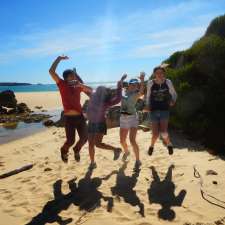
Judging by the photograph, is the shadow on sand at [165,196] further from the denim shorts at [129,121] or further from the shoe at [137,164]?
the denim shorts at [129,121]

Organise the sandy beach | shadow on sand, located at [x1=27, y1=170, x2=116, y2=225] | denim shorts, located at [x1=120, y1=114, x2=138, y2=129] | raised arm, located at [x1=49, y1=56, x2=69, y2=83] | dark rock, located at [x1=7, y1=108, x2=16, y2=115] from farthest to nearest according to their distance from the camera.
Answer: dark rock, located at [x1=7, y1=108, x2=16, y2=115] < denim shorts, located at [x1=120, y1=114, x2=138, y2=129] < raised arm, located at [x1=49, y1=56, x2=69, y2=83] < shadow on sand, located at [x1=27, y1=170, x2=116, y2=225] < the sandy beach

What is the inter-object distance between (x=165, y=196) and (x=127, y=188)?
2.54 ft

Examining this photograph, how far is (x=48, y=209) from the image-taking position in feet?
17.9

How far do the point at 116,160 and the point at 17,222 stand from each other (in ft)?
11.0

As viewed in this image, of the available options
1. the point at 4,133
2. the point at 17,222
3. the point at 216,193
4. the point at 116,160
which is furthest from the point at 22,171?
the point at 4,133

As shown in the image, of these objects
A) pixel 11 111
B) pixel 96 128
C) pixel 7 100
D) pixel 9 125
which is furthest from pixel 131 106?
pixel 7 100

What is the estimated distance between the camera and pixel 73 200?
19.0 feet

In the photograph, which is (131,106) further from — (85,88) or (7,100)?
(7,100)

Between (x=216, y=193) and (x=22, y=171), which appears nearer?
(x=216, y=193)

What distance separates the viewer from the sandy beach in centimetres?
502

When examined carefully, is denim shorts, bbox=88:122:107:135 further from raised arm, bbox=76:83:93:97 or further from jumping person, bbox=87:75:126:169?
raised arm, bbox=76:83:93:97

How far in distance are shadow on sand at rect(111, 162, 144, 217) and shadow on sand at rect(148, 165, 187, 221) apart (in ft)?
0.85

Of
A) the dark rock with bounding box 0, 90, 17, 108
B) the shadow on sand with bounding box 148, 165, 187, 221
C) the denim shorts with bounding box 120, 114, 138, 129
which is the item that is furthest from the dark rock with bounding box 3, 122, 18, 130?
the shadow on sand with bounding box 148, 165, 187, 221

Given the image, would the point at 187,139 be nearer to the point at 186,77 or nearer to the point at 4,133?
the point at 186,77
